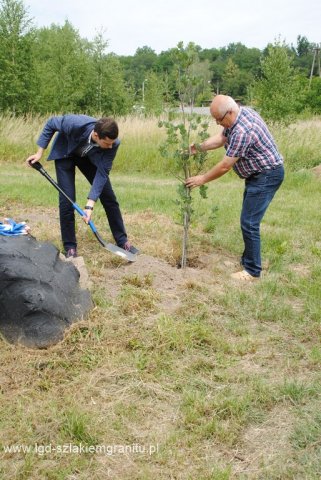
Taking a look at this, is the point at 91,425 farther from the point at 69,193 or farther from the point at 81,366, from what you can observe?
the point at 69,193

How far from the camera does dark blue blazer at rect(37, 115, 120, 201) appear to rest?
446 centimetres

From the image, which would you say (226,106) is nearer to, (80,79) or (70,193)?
(70,193)

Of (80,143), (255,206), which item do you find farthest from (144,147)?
(255,206)

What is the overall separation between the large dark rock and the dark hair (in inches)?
50.7

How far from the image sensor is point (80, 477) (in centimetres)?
227

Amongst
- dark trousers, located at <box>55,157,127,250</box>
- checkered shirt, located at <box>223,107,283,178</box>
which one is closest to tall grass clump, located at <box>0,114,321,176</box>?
dark trousers, located at <box>55,157,127,250</box>

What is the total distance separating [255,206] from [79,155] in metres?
1.72

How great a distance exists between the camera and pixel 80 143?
14.8ft

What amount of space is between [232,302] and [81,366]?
1.49 metres

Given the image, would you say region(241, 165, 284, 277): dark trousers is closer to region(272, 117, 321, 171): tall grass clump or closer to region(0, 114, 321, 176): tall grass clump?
region(0, 114, 321, 176): tall grass clump

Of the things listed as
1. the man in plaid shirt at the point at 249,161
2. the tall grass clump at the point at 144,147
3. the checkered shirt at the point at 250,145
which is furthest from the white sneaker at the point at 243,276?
the tall grass clump at the point at 144,147

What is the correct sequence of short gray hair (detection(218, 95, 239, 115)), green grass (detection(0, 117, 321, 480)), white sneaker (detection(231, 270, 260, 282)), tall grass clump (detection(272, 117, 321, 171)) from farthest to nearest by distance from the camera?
tall grass clump (detection(272, 117, 321, 171))
white sneaker (detection(231, 270, 260, 282))
short gray hair (detection(218, 95, 239, 115))
green grass (detection(0, 117, 321, 480))

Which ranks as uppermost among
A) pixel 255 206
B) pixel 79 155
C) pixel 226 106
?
pixel 226 106

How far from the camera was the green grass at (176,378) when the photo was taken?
2.40 metres
